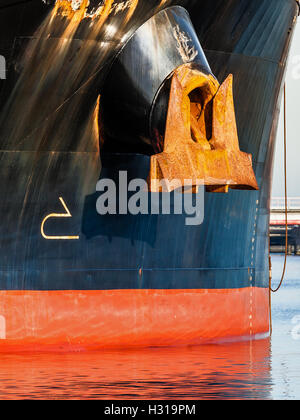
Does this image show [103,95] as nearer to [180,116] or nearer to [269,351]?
[180,116]

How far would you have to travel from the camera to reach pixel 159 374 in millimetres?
12289

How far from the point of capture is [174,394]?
36.1ft

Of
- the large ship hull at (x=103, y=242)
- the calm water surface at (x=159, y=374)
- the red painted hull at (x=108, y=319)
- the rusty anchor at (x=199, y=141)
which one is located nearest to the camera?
the calm water surface at (x=159, y=374)

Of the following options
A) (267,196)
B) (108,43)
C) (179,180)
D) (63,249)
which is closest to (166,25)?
(108,43)

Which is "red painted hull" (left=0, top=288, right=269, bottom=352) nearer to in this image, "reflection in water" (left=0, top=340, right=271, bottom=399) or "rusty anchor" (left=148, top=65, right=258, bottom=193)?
"reflection in water" (left=0, top=340, right=271, bottom=399)

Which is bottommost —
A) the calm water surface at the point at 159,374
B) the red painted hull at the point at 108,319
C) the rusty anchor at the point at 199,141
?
the calm water surface at the point at 159,374

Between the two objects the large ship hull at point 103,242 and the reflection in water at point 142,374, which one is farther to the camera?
the large ship hull at point 103,242

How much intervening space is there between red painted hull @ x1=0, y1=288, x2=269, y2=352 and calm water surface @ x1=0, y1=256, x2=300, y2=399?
170 millimetres

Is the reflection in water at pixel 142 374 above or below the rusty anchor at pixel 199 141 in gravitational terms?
below

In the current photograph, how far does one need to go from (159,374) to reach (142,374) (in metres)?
0.20

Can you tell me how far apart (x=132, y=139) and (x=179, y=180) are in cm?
93

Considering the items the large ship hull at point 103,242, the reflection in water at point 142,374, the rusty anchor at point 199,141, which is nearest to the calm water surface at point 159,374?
the reflection in water at point 142,374

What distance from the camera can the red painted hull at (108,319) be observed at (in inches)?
522

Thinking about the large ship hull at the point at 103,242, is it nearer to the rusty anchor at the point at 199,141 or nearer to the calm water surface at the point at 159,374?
the calm water surface at the point at 159,374
